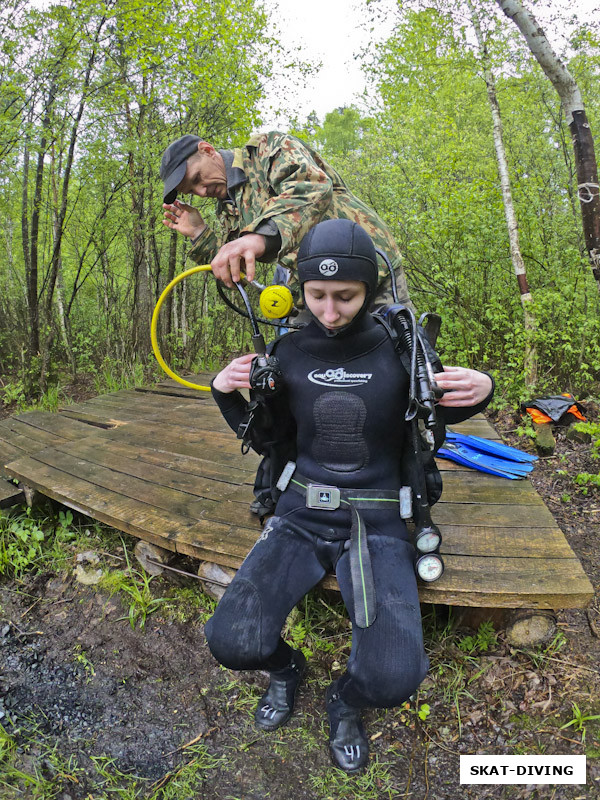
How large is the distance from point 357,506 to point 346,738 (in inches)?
34.7

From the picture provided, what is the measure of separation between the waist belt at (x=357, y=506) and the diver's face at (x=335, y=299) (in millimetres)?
696

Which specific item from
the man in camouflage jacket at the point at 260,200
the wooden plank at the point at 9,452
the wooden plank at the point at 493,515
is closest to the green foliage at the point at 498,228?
the wooden plank at the point at 493,515

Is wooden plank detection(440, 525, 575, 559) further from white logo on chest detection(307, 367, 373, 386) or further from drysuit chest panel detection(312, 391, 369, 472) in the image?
white logo on chest detection(307, 367, 373, 386)

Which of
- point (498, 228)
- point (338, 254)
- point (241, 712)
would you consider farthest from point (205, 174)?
point (498, 228)

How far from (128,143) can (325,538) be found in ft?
20.0

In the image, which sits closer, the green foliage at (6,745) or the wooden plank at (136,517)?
the green foliage at (6,745)

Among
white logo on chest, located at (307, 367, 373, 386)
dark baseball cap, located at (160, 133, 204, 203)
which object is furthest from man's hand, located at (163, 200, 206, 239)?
white logo on chest, located at (307, 367, 373, 386)

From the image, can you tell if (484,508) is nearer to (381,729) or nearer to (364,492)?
(364,492)

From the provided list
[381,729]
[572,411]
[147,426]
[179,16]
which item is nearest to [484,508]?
[381,729]

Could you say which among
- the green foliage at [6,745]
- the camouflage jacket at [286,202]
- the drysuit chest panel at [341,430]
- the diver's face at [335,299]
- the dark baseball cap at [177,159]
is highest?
the dark baseball cap at [177,159]

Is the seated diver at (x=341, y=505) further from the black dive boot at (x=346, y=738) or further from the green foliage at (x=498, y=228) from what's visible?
the green foliage at (x=498, y=228)

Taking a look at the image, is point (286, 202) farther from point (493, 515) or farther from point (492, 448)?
point (492, 448)

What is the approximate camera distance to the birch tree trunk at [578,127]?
11.7ft

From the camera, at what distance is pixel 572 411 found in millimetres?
4445
